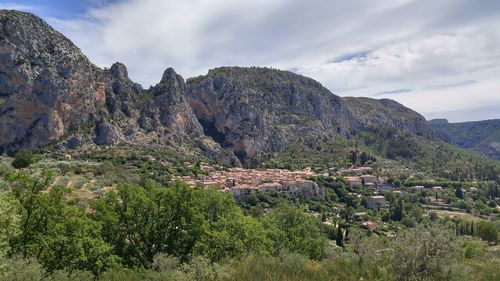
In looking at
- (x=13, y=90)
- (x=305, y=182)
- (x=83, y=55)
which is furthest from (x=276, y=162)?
(x=13, y=90)

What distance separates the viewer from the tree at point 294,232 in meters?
28.0

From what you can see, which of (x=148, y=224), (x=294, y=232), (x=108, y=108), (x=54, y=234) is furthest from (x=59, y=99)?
(x=54, y=234)

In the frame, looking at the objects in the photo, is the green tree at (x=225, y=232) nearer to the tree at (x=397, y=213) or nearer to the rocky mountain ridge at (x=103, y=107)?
the tree at (x=397, y=213)

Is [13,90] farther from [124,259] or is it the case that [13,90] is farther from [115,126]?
[124,259]

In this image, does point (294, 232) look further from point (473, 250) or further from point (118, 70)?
point (118, 70)

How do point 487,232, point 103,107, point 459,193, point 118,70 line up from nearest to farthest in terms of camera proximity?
point 487,232 < point 103,107 < point 459,193 < point 118,70

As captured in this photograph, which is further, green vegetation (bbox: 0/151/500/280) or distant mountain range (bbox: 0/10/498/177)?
distant mountain range (bbox: 0/10/498/177)

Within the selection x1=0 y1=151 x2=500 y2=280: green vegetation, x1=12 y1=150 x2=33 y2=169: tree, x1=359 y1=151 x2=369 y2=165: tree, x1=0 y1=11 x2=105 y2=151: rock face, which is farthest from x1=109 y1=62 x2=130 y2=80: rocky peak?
x1=359 y1=151 x2=369 y2=165: tree

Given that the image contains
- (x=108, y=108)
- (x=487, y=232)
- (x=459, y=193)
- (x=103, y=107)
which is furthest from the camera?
(x=108, y=108)

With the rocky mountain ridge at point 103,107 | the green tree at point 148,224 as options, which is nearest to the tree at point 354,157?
the rocky mountain ridge at point 103,107

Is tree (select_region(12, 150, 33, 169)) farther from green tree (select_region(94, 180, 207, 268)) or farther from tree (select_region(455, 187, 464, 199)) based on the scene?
tree (select_region(455, 187, 464, 199))

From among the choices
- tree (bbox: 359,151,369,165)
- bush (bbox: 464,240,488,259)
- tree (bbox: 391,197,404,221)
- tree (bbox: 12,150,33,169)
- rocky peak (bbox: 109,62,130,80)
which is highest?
rocky peak (bbox: 109,62,130,80)

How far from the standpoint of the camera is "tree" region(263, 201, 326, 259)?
28.0m

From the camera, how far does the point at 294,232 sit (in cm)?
3028
